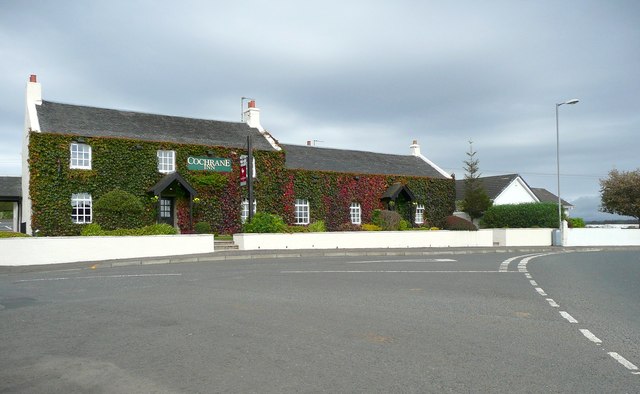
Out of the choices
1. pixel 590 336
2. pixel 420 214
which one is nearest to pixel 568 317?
pixel 590 336

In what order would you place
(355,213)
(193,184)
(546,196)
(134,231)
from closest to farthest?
(134,231), (193,184), (355,213), (546,196)

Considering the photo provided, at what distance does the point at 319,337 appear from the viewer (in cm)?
658

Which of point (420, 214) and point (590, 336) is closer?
point (590, 336)

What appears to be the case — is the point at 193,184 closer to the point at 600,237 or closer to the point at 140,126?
the point at 140,126

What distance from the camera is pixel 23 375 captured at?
5.04m

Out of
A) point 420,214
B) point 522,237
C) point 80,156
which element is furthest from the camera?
point 420,214

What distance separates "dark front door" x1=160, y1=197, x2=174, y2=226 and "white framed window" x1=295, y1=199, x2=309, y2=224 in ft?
26.6

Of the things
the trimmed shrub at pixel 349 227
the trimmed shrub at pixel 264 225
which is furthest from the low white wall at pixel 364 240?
the trimmed shrub at pixel 349 227

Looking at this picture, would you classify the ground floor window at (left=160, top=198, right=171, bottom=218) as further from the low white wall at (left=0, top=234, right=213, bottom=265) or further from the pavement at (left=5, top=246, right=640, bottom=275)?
the pavement at (left=5, top=246, right=640, bottom=275)

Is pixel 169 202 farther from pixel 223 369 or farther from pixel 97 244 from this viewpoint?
pixel 223 369

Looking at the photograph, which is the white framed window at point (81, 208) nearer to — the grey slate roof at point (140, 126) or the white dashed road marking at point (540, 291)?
the grey slate roof at point (140, 126)

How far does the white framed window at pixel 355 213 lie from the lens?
3714 centimetres

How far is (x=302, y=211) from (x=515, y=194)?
1048 inches

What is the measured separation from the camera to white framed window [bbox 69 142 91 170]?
89.7ft
